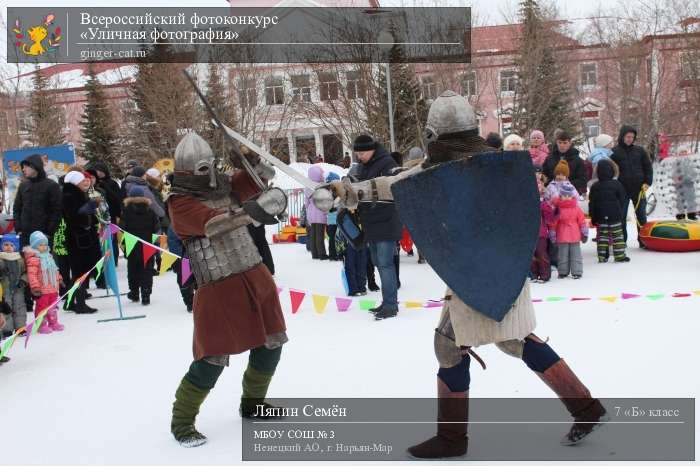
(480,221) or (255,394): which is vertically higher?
(480,221)

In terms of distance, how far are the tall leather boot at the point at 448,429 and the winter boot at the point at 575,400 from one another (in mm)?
379

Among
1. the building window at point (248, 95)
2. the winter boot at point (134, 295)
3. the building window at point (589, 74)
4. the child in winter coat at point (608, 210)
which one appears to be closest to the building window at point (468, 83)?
the building window at point (248, 95)

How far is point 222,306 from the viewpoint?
352 cm

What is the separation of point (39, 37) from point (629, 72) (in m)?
18.9

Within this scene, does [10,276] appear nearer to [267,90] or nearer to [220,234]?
[220,234]

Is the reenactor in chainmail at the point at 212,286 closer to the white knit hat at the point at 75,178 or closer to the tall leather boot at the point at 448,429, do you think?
the tall leather boot at the point at 448,429

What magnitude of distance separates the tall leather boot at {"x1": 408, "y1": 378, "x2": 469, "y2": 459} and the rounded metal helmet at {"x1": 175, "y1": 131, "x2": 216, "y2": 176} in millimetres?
1549

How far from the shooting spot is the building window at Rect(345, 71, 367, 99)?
19.9m

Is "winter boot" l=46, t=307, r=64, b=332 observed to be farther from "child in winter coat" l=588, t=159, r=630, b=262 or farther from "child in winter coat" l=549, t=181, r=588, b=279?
"child in winter coat" l=588, t=159, r=630, b=262

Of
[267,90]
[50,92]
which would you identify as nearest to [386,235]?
[267,90]

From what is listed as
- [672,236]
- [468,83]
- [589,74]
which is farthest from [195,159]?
[589,74]

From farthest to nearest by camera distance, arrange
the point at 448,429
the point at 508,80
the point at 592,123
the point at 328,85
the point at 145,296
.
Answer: the point at 592,123 < the point at 508,80 < the point at 328,85 < the point at 145,296 < the point at 448,429

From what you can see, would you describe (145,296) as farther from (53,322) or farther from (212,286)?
(212,286)

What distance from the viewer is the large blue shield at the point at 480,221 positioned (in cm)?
290
